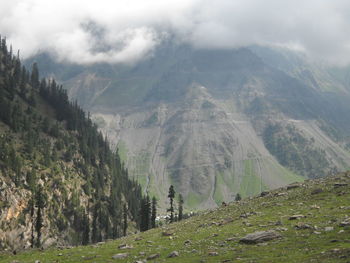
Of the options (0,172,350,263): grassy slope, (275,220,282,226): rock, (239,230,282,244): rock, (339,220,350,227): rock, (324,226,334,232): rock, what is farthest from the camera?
(275,220,282,226): rock

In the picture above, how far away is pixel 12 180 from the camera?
165750 millimetres

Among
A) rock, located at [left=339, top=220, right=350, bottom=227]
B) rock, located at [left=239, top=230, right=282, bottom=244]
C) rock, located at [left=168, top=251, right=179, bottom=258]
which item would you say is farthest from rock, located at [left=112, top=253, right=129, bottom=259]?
rock, located at [left=339, top=220, right=350, bottom=227]

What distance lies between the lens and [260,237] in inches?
1583

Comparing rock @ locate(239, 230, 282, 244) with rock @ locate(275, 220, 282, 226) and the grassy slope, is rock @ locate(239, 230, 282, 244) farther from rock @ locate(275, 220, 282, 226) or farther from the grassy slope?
rock @ locate(275, 220, 282, 226)

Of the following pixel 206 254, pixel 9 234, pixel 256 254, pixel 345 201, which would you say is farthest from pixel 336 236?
pixel 9 234

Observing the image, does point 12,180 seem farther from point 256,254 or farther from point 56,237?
point 256,254

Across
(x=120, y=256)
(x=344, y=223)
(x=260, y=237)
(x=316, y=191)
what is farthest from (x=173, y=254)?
(x=316, y=191)

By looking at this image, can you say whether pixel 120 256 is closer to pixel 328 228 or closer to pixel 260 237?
pixel 260 237

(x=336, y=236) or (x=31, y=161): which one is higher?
(x=31, y=161)

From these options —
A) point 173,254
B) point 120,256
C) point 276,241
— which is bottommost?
point 120,256

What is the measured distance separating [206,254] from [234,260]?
5500 mm

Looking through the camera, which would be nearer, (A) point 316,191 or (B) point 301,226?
(B) point 301,226

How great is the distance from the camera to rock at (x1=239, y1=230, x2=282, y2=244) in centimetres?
3988

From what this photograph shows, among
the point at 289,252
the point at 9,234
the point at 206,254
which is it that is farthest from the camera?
the point at 9,234
